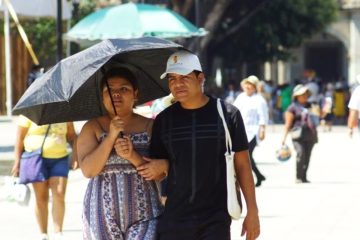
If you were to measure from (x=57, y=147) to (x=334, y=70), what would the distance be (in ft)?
185

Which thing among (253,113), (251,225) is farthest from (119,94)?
(253,113)

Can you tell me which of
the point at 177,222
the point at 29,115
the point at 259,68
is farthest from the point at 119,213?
the point at 259,68

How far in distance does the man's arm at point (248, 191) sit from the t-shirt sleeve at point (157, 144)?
349 millimetres

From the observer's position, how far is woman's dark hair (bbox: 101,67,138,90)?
564cm

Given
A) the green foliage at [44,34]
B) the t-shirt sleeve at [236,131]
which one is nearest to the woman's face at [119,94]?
the t-shirt sleeve at [236,131]

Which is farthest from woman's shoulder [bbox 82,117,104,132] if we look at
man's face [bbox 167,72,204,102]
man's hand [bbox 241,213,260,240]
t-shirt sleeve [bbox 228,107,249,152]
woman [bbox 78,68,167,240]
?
man's hand [bbox 241,213,260,240]

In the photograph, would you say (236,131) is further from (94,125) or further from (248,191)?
(94,125)

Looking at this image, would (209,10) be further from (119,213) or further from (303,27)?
(119,213)

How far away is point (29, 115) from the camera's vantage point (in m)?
6.05

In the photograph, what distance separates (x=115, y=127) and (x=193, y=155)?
40 cm

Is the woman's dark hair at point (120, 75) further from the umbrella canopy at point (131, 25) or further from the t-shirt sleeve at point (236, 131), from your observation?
the umbrella canopy at point (131, 25)

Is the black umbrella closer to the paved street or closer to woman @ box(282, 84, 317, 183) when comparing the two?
the paved street

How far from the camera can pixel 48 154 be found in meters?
9.73

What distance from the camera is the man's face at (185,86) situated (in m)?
5.45
